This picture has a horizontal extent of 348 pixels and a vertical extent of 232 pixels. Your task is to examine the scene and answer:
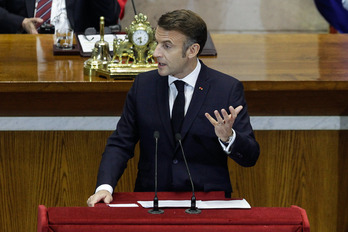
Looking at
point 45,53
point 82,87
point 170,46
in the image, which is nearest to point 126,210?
point 170,46

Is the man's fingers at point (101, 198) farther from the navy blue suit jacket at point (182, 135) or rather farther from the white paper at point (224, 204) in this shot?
the white paper at point (224, 204)

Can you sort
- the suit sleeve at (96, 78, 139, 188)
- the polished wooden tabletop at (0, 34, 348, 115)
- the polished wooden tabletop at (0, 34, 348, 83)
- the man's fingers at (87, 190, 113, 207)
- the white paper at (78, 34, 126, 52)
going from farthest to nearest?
1. the white paper at (78, 34, 126, 52)
2. the polished wooden tabletop at (0, 34, 348, 83)
3. the polished wooden tabletop at (0, 34, 348, 115)
4. the suit sleeve at (96, 78, 139, 188)
5. the man's fingers at (87, 190, 113, 207)

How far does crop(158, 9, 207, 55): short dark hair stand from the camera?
2.56 m

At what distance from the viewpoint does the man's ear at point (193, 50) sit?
2623 millimetres

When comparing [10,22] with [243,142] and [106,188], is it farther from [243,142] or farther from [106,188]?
[243,142]

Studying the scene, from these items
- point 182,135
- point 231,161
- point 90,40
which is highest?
point 90,40

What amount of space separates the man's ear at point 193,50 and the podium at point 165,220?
71cm

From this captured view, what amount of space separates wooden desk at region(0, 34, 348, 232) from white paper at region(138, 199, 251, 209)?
3.33 feet

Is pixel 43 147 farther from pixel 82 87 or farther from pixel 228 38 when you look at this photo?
pixel 228 38

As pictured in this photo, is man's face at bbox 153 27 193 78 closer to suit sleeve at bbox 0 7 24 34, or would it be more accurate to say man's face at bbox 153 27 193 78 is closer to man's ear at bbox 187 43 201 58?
man's ear at bbox 187 43 201 58

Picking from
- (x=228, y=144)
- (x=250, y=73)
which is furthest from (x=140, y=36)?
(x=228, y=144)

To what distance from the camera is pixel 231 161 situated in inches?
134

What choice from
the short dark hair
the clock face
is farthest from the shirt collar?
the clock face

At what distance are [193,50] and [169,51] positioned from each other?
9 cm
